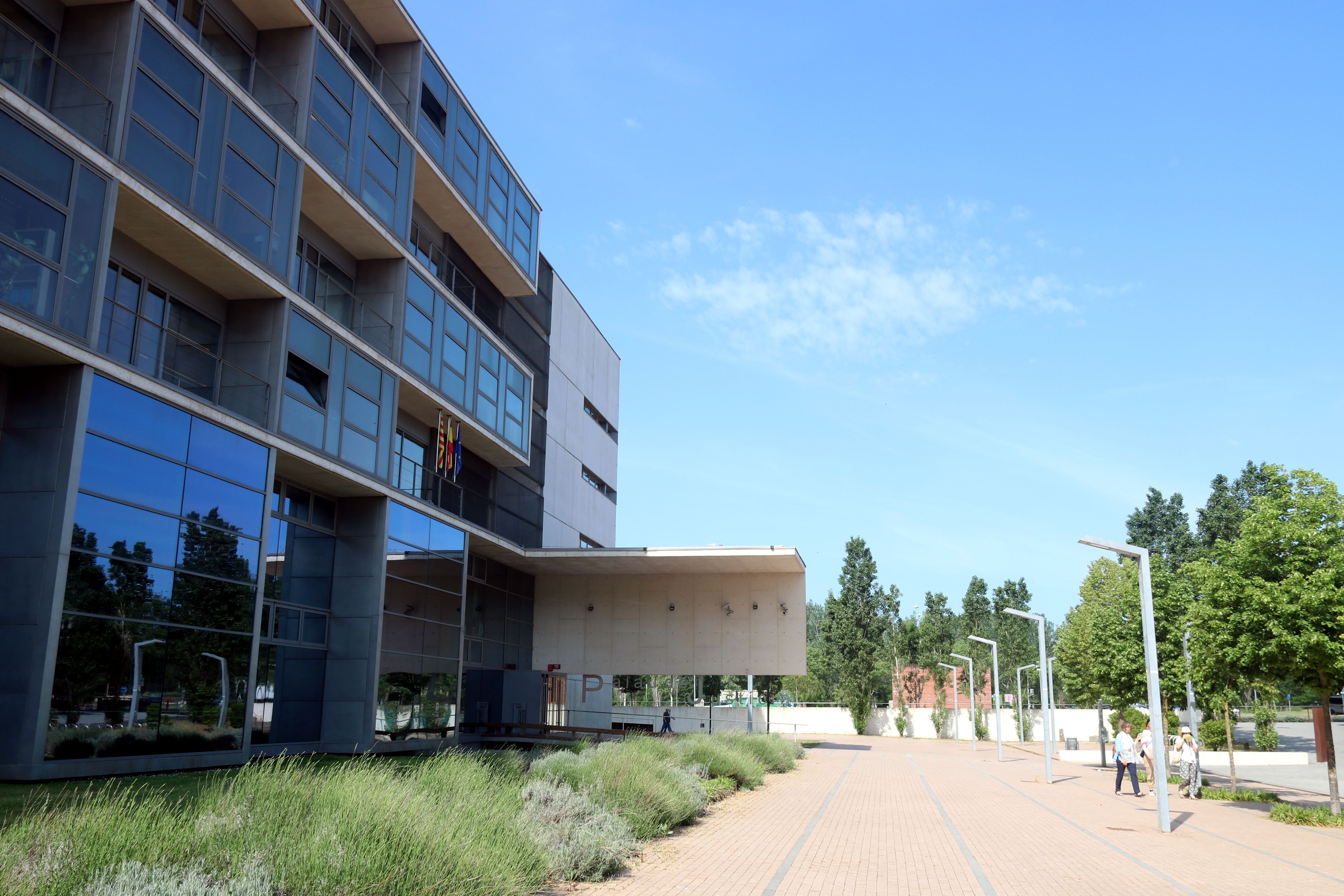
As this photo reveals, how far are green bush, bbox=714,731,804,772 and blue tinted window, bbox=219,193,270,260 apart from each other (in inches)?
684

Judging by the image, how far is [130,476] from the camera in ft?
53.7

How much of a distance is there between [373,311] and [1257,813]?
2366 cm

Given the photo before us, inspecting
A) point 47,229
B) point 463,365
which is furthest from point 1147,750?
point 47,229

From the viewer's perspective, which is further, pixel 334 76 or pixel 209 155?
pixel 334 76

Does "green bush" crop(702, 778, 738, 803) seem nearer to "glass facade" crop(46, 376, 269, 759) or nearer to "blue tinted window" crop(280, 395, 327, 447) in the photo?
"glass facade" crop(46, 376, 269, 759)

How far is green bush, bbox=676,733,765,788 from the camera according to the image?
22578mm

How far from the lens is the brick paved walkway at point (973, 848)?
11.6 m

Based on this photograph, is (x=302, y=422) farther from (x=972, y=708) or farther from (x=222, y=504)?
(x=972, y=708)

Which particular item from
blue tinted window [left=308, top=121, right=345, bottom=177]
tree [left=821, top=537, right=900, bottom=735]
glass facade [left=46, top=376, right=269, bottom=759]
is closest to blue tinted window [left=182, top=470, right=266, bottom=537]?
glass facade [left=46, top=376, right=269, bottom=759]

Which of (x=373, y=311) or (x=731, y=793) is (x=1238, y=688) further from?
(x=373, y=311)

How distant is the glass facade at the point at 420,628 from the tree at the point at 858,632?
45.9 meters

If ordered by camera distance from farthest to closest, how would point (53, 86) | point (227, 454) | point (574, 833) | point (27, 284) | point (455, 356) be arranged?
1. point (455, 356)
2. point (227, 454)
3. point (53, 86)
4. point (27, 284)
5. point (574, 833)

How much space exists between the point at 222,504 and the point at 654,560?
2055 centimetres

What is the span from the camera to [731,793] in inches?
868
